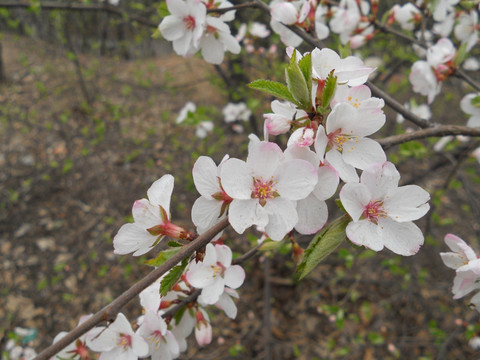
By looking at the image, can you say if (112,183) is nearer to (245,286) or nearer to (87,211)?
(87,211)

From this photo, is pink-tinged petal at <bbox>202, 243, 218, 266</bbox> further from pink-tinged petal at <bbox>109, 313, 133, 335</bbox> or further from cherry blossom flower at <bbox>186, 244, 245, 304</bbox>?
pink-tinged petal at <bbox>109, 313, 133, 335</bbox>

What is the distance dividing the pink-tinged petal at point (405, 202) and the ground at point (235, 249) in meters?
1.76

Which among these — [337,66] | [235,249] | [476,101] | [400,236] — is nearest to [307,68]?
[337,66]

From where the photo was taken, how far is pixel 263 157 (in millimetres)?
754

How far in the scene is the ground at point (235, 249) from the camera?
116 inches

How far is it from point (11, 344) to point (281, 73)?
329cm

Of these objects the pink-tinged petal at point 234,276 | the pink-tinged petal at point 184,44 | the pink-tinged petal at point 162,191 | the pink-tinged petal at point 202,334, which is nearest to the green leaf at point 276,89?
the pink-tinged petal at point 162,191

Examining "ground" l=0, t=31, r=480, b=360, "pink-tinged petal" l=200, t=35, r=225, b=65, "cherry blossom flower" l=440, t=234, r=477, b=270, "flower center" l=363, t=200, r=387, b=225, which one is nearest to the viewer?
"flower center" l=363, t=200, r=387, b=225

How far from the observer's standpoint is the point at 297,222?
2.47ft

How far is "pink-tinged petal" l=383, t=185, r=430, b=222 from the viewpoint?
31.7 inches

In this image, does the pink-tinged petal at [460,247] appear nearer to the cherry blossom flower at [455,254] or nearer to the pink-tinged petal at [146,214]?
the cherry blossom flower at [455,254]

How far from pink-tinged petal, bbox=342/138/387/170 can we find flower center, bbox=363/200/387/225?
0.10 metres

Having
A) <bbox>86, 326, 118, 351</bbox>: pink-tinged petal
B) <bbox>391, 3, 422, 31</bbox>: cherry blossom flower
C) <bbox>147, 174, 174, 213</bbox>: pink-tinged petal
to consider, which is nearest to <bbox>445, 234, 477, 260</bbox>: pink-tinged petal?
<bbox>147, 174, 174, 213</bbox>: pink-tinged petal

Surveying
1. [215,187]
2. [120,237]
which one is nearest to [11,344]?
[120,237]
